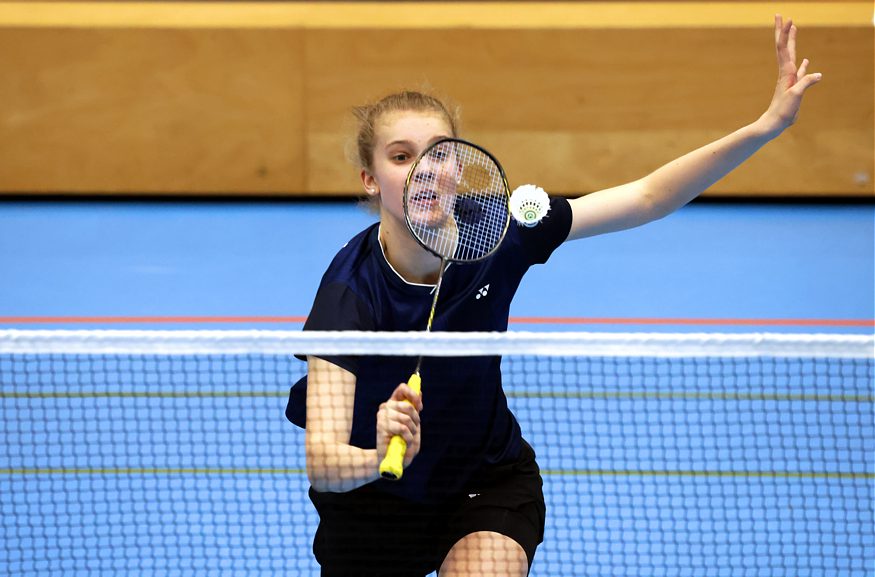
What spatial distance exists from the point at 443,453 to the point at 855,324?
458 cm

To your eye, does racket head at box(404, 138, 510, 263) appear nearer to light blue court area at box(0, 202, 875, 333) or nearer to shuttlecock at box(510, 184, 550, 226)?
shuttlecock at box(510, 184, 550, 226)

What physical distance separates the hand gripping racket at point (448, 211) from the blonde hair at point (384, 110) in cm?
11

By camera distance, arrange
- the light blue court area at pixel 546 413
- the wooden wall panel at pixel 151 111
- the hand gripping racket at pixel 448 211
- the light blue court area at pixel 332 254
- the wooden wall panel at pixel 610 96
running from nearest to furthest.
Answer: the hand gripping racket at pixel 448 211 < the light blue court area at pixel 546 413 < the light blue court area at pixel 332 254 < the wooden wall panel at pixel 610 96 < the wooden wall panel at pixel 151 111

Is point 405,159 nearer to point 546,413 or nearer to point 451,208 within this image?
point 451,208

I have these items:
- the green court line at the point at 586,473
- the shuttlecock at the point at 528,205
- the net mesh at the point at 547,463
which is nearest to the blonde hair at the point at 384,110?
the shuttlecock at the point at 528,205

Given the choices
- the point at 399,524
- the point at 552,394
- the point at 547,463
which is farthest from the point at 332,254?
the point at 399,524

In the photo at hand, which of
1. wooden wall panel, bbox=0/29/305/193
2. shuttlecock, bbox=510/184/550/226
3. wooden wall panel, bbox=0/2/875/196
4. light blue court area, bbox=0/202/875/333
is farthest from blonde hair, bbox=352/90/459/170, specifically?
wooden wall panel, bbox=0/29/305/193

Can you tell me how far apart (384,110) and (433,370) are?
0.59 metres

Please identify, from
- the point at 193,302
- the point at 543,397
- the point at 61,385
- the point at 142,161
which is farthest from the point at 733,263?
the point at 142,161

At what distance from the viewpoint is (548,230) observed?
7.95 feet

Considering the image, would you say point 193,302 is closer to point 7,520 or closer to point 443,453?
point 7,520

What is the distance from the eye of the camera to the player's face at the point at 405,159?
87.4 inches

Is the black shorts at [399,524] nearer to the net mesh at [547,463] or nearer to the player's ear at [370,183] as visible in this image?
the net mesh at [547,463]

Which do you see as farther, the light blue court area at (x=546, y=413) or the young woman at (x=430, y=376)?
the light blue court area at (x=546, y=413)
